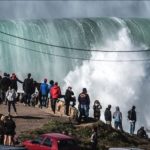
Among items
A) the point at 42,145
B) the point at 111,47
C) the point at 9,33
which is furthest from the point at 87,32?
the point at 42,145

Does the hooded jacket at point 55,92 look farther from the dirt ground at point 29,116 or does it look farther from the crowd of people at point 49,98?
the dirt ground at point 29,116

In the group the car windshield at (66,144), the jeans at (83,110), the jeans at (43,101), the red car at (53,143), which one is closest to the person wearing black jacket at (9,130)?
the red car at (53,143)

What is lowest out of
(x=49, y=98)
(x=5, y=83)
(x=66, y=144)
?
(x=66, y=144)

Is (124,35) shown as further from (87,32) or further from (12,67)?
(12,67)

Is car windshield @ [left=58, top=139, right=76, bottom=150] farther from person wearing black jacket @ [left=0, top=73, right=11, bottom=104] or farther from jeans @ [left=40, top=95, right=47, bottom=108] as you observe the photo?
jeans @ [left=40, top=95, right=47, bottom=108]

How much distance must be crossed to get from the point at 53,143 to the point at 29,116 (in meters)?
8.92

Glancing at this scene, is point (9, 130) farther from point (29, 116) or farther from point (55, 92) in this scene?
point (55, 92)

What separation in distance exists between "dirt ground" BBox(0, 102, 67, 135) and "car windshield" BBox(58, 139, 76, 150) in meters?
5.51

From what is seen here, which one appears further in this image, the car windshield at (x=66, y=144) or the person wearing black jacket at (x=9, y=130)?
the person wearing black jacket at (x=9, y=130)

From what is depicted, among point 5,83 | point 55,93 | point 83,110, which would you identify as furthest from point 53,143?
point 5,83

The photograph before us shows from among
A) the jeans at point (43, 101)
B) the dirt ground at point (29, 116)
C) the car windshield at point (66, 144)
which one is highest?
the jeans at point (43, 101)

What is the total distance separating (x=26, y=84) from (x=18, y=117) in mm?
2609

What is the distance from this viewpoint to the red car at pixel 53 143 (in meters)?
31.1

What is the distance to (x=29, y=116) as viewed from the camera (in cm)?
3994
